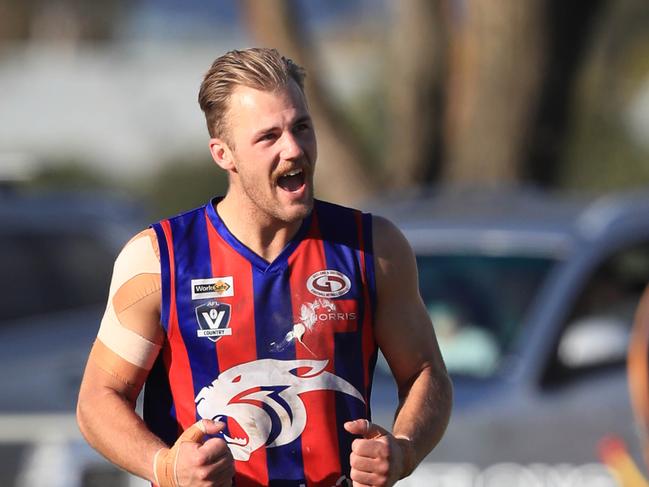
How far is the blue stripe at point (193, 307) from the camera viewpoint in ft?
11.0

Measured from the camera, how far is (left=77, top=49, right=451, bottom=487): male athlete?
333 cm

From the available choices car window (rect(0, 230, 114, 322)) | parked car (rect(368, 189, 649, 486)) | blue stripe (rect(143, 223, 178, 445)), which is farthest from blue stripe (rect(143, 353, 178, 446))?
car window (rect(0, 230, 114, 322))

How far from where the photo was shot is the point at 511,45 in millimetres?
9594

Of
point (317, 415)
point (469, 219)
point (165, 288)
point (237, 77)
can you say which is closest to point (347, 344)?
point (317, 415)

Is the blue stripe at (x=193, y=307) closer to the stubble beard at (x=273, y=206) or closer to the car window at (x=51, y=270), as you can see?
the stubble beard at (x=273, y=206)

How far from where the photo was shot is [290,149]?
3.30 m

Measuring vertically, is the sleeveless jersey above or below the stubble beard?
below

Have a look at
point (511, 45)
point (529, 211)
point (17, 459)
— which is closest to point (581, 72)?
point (511, 45)

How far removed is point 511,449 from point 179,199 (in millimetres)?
13223

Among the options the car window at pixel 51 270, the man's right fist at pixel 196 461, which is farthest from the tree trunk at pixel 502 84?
the man's right fist at pixel 196 461

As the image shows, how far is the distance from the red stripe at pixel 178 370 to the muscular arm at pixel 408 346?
17.2 inches

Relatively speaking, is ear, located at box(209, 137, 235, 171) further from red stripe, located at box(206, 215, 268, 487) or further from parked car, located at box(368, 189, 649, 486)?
parked car, located at box(368, 189, 649, 486)

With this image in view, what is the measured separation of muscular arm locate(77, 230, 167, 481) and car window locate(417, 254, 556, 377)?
9.77 ft

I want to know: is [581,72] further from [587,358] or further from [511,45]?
[587,358]
